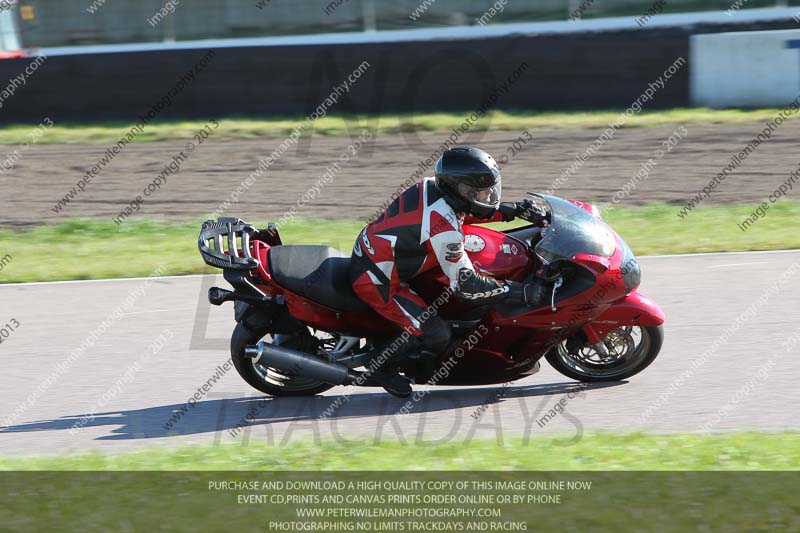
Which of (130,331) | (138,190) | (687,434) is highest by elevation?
(687,434)

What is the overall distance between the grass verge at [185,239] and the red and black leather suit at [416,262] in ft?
15.5

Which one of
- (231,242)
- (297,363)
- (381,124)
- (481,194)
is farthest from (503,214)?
(381,124)

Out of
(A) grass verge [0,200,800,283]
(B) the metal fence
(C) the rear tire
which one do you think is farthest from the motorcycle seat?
(B) the metal fence

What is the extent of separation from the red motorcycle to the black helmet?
1.06 feet

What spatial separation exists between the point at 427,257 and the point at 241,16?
56.1 ft

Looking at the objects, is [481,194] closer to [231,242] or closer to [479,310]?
[479,310]

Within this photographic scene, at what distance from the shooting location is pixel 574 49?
717 inches

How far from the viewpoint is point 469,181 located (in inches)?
260

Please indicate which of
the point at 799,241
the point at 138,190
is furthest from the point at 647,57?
the point at 138,190

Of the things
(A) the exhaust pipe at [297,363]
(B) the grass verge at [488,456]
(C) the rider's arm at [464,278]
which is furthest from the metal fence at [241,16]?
(B) the grass verge at [488,456]

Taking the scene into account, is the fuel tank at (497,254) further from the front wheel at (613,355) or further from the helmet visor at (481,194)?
the front wheel at (613,355)

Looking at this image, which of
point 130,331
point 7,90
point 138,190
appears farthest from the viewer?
point 7,90

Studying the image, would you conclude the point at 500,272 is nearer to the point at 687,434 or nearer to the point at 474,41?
the point at 687,434
